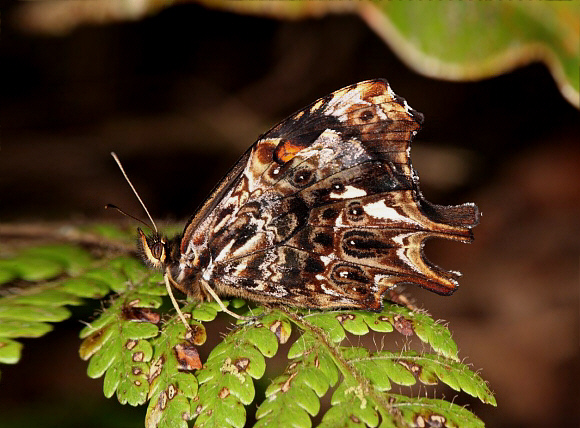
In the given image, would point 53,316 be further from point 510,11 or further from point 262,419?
point 510,11

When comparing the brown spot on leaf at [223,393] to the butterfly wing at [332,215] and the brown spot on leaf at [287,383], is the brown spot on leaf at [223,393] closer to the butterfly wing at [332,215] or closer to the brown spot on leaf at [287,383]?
the brown spot on leaf at [287,383]

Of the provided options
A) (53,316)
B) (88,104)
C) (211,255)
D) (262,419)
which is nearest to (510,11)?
(211,255)

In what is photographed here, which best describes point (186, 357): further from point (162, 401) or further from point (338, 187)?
point (338, 187)

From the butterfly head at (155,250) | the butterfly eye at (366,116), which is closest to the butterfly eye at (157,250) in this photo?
the butterfly head at (155,250)

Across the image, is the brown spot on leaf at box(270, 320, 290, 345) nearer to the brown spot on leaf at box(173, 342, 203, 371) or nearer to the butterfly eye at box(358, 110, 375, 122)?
the brown spot on leaf at box(173, 342, 203, 371)

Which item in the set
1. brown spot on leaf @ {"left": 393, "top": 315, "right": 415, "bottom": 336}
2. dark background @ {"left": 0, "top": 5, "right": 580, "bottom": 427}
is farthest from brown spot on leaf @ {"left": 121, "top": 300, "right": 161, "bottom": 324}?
dark background @ {"left": 0, "top": 5, "right": 580, "bottom": 427}

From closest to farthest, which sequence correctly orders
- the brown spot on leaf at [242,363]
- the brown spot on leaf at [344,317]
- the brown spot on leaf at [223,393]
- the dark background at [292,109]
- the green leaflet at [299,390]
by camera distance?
the green leaflet at [299,390] → the brown spot on leaf at [223,393] → the brown spot on leaf at [242,363] → the brown spot on leaf at [344,317] → the dark background at [292,109]
